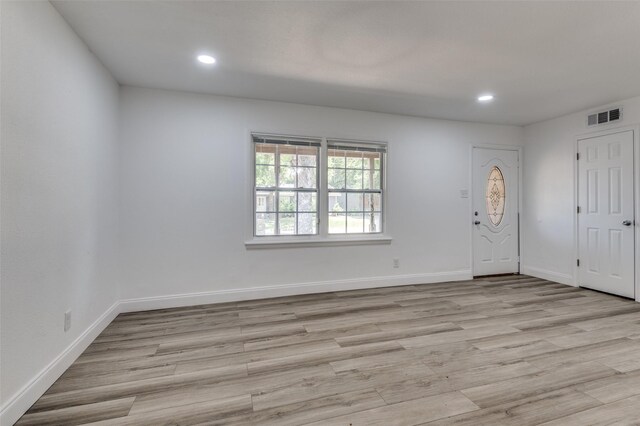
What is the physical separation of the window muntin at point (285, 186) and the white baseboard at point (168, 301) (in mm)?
753

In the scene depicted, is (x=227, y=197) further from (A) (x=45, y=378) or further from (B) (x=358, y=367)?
(B) (x=358, y=367)

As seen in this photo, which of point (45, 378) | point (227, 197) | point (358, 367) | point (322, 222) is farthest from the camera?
point (322, 222)

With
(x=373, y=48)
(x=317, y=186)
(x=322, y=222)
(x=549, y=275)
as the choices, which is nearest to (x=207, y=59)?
(x=373, y=48)

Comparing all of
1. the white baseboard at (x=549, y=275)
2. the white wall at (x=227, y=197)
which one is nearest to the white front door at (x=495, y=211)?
the white baseboard at (x=549, y=275)

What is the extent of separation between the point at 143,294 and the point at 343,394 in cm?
268

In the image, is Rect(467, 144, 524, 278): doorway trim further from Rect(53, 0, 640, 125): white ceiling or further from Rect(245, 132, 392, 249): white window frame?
Rect(245, 132, 392, 249): white window frame

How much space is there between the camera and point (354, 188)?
436 centimetres

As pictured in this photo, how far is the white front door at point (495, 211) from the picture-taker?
4.96 m

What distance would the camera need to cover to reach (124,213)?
337cm

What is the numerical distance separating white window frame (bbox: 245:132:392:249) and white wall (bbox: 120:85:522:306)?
0.07m

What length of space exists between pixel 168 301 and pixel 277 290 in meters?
1.29

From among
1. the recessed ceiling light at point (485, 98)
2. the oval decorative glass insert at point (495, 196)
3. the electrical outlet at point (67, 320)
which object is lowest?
the electrical outlet at point (67, 320)

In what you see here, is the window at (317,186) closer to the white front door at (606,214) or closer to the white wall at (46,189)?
the white wall at (46,189)

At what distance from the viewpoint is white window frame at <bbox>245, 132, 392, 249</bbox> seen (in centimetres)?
385
